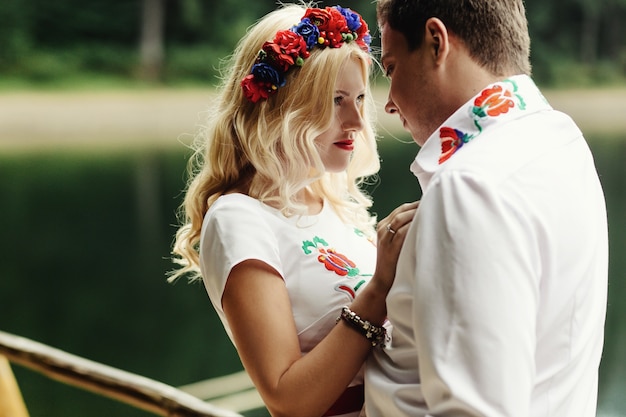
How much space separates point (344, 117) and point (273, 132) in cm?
13

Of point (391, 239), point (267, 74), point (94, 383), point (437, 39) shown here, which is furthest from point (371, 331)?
point (94, 383)

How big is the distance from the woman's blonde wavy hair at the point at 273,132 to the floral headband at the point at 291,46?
0.02 metres

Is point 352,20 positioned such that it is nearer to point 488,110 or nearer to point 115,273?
point 488,110

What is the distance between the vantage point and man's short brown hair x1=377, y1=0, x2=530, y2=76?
96cm

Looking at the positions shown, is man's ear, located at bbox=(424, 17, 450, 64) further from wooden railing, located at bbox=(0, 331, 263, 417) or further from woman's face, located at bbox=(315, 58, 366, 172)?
wooden railing, located at bbox=(0, 331, 263, 417)

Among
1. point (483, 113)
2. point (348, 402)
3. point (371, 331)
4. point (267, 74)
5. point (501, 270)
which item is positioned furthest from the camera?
point (267, 74)

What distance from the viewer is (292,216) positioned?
56.3 inches

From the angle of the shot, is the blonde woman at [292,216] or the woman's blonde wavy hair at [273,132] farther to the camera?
the woman's blonde wavy hair at [273,132]

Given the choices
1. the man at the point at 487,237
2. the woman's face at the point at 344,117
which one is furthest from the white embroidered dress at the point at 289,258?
Result: the man at the point at 487,237

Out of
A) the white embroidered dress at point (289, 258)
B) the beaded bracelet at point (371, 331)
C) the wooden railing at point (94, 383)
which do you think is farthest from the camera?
the wooden railing at point (94, 383)

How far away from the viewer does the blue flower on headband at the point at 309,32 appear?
4.67ft

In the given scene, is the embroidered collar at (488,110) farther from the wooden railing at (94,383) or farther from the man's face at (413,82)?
the wooden railing at (94,383)

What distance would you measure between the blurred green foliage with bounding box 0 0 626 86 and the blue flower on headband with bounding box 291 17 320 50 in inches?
693

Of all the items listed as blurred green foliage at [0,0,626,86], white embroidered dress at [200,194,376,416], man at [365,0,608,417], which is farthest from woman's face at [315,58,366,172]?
blurred green foliage at [0,0,626,86]
